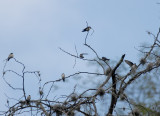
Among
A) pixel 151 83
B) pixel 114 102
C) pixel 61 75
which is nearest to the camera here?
pixel 114 102

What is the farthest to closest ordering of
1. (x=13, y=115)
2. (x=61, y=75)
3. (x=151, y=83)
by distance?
1. (x=151, y=83)
2. (x=61, y=75)
3. (x=13, y=115)

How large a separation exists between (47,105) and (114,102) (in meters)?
0.80

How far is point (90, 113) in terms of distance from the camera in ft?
13.9

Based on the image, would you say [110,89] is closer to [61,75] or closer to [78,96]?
[78,96]

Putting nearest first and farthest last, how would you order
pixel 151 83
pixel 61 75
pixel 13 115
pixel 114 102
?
pixel 13 115
pixel 114 102
pixel 61 75
pixel 151 83

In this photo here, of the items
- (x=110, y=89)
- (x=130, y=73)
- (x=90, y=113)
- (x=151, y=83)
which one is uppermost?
(x=151, y=83)

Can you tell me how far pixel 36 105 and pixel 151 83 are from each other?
6040mm

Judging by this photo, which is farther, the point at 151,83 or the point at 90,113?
the point at 151,83

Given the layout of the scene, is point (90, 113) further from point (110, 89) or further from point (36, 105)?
point (36, 105)

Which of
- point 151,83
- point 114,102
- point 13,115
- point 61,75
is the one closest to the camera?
point 13,115

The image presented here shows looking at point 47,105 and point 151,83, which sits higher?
point 151,83

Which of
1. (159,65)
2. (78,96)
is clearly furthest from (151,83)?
(78,96)

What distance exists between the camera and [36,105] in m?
4.39

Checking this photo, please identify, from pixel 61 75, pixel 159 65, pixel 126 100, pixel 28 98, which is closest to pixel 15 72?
pixel 28 98
